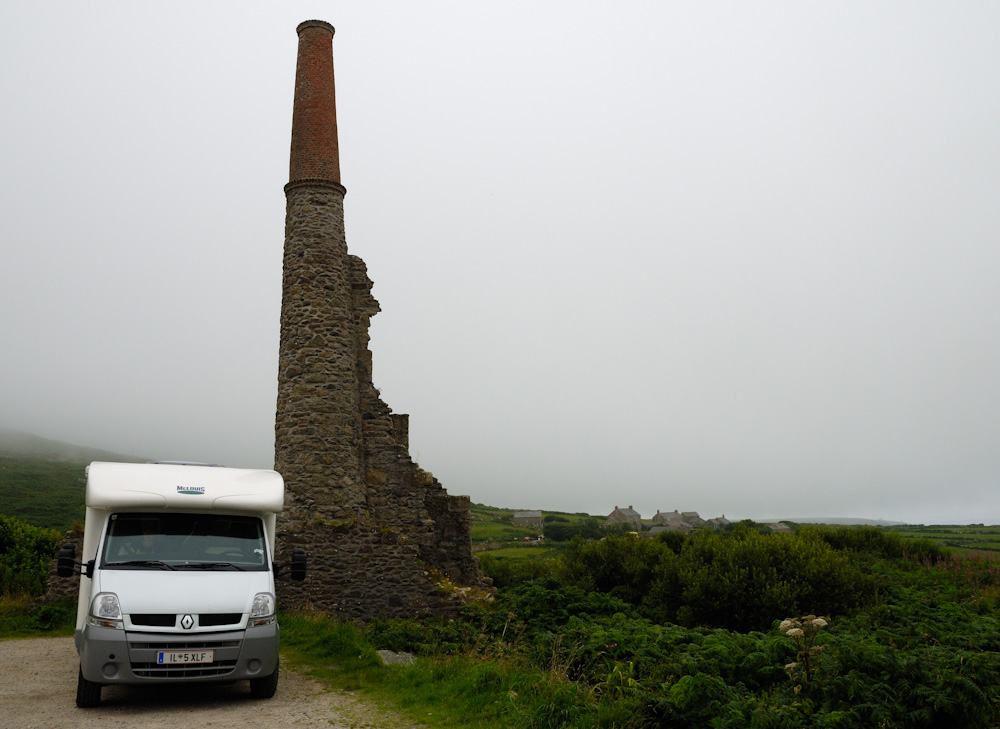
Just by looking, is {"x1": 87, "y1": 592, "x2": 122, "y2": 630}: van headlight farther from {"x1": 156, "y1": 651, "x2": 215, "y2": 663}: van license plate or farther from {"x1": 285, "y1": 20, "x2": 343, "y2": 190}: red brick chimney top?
{"x1": 285, "y1": 20, "x2": 343, "y2": 190}: red brick chimney top

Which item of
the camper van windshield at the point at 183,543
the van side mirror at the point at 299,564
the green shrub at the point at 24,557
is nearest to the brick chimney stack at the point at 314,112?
the green shrub at the point at 24,557

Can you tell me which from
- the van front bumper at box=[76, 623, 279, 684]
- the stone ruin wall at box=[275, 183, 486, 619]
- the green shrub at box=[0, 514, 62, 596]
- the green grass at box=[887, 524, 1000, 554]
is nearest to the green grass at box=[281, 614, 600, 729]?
the van front bumper at box=[76, 623, 279, 684]

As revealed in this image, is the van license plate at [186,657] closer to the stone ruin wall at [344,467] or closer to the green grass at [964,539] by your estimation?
the stone ruin wall at [344,467]

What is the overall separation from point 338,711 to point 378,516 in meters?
11.7

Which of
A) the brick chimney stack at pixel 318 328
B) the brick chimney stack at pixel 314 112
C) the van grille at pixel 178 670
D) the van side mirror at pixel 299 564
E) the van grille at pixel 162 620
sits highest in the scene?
the brick chimney stack at pixel 314 112

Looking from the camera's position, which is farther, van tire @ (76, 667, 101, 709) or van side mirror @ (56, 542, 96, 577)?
van side mirror @ (56, 542, 96, 577)

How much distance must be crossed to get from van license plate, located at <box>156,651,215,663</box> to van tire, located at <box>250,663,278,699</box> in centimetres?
103

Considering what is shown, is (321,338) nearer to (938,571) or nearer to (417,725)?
(417,725)

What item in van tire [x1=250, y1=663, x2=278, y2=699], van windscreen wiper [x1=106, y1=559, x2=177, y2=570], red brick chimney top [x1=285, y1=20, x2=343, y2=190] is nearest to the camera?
van windscreen wiper [x1=106, y1=559, x2=177, y2=570]

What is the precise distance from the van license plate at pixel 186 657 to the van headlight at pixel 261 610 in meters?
0.59

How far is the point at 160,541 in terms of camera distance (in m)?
10.3

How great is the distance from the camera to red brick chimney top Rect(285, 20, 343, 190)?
2169cm

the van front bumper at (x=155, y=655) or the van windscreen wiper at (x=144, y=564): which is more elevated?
the van windscreen wiper at (x=144, y=564)

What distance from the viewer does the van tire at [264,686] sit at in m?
10.1
